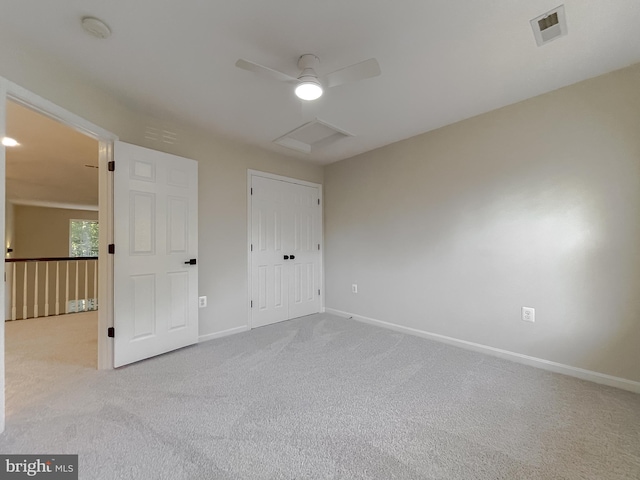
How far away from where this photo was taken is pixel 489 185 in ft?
8.43

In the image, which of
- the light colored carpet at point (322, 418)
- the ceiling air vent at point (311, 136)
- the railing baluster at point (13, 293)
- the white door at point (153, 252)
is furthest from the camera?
the railing baluster at point (13, 293)

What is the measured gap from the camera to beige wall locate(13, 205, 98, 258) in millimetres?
6887

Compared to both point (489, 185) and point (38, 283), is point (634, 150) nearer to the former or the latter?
point (489, 185)

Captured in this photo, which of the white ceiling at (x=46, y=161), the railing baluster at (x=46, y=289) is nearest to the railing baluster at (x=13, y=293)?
the railing baluster at (x=46, y=289)

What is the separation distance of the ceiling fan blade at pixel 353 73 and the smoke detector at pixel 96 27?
1.31m

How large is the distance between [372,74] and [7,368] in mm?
3758

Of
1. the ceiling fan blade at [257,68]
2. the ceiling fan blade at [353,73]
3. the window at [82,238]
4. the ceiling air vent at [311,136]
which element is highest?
the ceiling air vent at [311,136]

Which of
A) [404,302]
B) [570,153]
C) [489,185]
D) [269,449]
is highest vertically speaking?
[570,153]

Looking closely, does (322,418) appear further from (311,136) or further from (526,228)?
(311,136)

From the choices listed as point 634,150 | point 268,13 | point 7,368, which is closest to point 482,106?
point 634,150

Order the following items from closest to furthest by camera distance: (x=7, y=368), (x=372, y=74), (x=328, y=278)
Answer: (x=372, y=74) < (x=7, y=368) < (x=328, y=278)

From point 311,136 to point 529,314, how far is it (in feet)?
9.71

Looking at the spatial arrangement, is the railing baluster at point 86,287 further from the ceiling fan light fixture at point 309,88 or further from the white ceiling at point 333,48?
the ceiling fan light fixture at point 309,88

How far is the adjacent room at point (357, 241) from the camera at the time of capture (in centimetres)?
144
